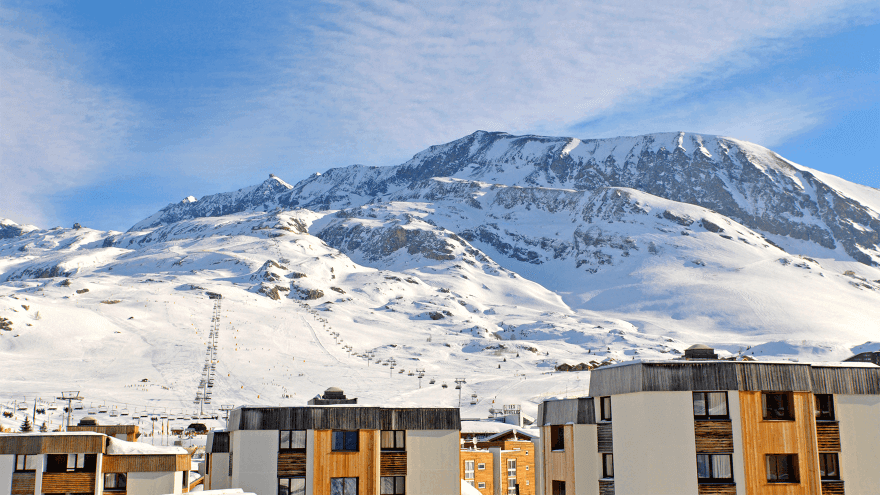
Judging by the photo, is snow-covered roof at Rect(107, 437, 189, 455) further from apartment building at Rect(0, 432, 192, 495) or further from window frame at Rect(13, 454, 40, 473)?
window frame at Rect(13, 454, 40, 473)

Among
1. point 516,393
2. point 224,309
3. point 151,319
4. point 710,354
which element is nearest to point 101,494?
point 710,354

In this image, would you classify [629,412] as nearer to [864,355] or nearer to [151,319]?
[864,355]

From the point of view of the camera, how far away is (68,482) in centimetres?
3903

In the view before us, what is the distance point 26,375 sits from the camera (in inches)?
5143

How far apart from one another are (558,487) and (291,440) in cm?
1404

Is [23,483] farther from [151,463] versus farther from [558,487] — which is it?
[558,487]

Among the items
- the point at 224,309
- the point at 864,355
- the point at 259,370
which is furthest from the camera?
the point at 224,309

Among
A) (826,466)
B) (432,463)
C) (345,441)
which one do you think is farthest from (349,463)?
(826,466)

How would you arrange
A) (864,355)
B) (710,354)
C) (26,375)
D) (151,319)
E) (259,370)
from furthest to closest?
(151,319) → (259,370) → (26,375) → (864,355) → (710,354)

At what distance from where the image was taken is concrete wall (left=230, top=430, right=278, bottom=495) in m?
37.3

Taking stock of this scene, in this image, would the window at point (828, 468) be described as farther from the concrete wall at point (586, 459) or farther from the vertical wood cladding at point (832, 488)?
the concrete wall at point (586, 459)

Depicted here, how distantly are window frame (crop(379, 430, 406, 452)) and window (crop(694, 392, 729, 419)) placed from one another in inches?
553

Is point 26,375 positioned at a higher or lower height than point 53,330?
lower

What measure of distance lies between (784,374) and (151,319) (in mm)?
164652
